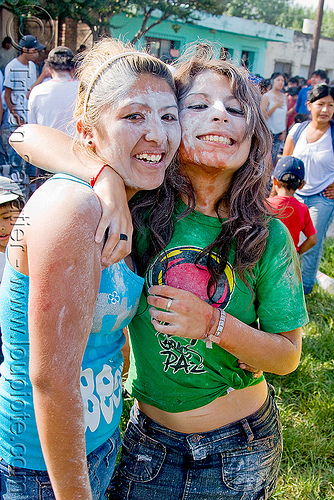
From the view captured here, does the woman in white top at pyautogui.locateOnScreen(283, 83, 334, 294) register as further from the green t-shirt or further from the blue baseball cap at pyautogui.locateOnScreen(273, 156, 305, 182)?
the green t-shirt

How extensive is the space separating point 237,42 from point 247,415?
18.7m

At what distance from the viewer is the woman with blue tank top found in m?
1.08

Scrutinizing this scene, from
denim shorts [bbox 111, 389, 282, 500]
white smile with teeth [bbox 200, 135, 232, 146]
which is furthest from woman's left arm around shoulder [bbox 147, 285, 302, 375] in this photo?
white smile with teeth [bbox 200, 135, 232, 146]

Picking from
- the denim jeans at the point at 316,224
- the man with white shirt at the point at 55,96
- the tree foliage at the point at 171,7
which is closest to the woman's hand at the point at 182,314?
the man with white shirt at the point at 55,96

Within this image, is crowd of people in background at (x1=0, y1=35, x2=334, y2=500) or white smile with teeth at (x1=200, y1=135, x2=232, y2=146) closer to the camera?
crowd of people in background at (x1=0, y1=35, x2=334, y2=500)

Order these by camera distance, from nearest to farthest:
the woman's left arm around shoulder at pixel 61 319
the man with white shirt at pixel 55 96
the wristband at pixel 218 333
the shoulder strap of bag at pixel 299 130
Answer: the woman's left arm around shoulder at pixel 61 319 → the wristband at pixel 218 333 → the man with white shirt at pixel 55 96 → the shoulder strap of bag at pixel 299 130

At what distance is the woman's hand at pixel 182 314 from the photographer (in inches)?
58.7

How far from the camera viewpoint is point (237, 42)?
18.1 m

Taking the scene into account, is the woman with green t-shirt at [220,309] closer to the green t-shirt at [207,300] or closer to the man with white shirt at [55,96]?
A: the green t-shirt at [207,300]

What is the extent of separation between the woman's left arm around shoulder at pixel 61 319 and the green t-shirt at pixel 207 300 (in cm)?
57

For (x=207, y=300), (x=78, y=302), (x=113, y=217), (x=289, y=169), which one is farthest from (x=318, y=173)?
(x=78, y=302)

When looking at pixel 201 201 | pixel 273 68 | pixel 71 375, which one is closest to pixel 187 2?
pixel 273 68

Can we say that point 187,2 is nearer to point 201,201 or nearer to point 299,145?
point 299,145

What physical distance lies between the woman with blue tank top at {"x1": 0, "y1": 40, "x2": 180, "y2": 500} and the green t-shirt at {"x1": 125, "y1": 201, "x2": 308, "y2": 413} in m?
0.19
